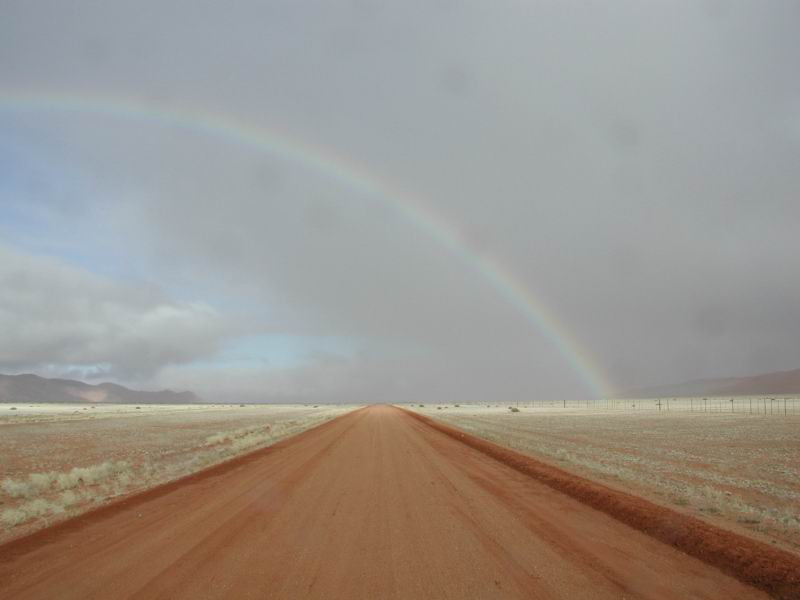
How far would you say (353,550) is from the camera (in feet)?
28.5

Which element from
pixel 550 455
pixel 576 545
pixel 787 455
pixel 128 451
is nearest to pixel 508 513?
pixel 576 545

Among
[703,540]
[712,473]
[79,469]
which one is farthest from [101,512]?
[712,473]

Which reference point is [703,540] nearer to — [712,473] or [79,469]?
[712,473]

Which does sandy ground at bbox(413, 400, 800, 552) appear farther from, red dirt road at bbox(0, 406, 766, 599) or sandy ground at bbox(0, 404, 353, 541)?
sandy ground at bbox(0, 404, 353, 541)

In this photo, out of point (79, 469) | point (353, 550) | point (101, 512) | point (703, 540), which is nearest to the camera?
point (353, 550)

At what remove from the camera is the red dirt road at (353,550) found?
693 centimetres

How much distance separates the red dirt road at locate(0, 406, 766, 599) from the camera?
6.93 meters

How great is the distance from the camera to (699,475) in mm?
18500

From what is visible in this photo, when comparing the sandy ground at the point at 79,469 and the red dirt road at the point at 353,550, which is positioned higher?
the red dirt road at the point at 353,550

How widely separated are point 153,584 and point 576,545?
6.33m

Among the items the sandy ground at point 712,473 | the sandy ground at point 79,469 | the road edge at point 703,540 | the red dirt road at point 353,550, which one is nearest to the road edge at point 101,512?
the red dirt road at point 353,550

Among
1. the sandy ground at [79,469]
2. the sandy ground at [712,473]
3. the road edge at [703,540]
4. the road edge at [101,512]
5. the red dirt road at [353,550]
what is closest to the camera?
the red dirt road at [353,550]

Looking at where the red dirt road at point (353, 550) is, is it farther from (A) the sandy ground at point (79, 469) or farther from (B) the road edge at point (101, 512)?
(A) the sandy ground at point (79, 469)

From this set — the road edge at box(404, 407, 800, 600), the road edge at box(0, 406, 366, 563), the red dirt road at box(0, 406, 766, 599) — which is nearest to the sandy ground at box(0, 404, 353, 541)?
the road edge at box(0, 406, 366, 563)
